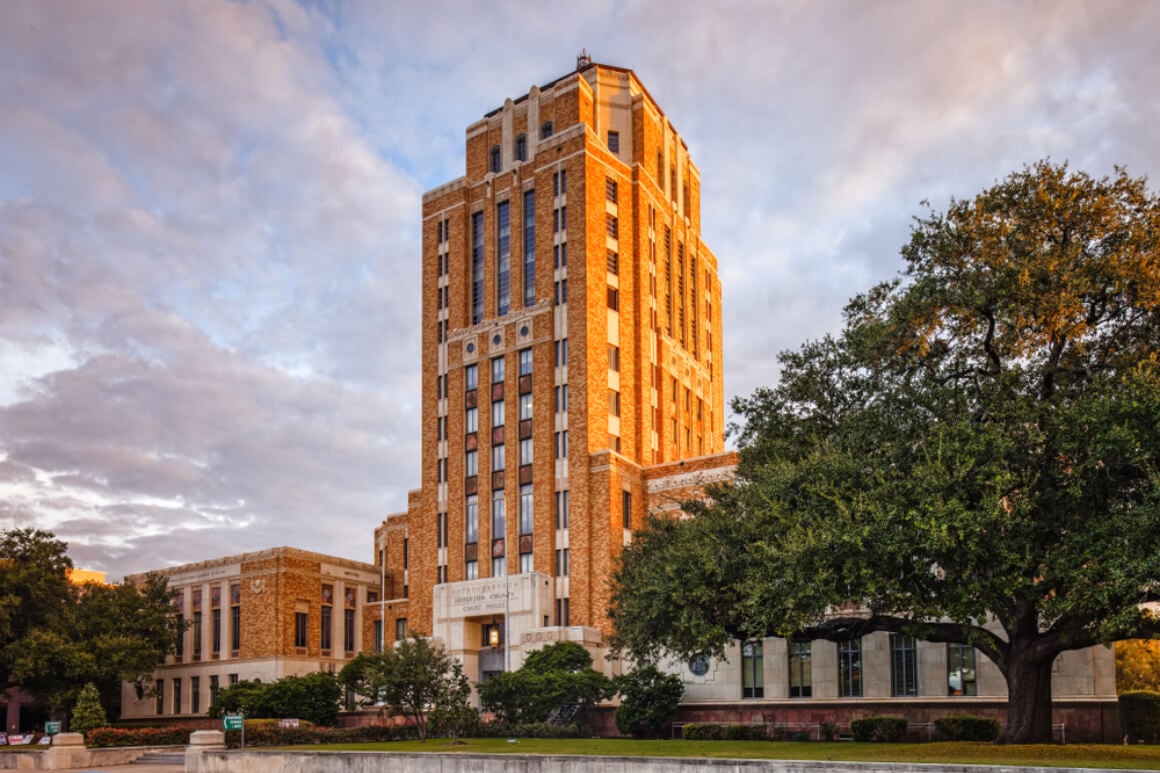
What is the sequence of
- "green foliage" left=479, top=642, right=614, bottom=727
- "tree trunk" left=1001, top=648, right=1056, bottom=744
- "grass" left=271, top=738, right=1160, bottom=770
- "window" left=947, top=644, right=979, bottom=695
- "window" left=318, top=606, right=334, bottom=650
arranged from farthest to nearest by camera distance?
"window" left=318, top=606, right=334, bottom=650 → "green foliage" left=479, top=642, right=614, bottom=727 → "window" left=947, top=644, right=979, bottom=695 → "tree trunk" left=1001, top=648, right=1056, bottom=744 → "grass" left=271, top=738, right=1160, bottom=770

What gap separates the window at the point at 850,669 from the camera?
47.7 m

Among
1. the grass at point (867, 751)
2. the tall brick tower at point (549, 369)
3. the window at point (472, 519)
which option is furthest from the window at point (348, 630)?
the grass at point (867, 751)

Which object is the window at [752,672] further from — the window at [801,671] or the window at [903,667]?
the window at [903,667]

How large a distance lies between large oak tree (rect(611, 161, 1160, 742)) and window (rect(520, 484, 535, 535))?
1063 inches

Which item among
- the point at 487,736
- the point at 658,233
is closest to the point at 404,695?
the point at 487,736

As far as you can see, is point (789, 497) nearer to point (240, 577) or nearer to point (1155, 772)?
point (1155, 772)

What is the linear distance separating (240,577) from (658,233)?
123ft

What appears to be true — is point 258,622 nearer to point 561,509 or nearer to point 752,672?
point 561,509

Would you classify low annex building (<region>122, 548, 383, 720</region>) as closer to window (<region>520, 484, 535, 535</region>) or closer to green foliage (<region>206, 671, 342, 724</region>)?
green foliage (<region>206, 671, 342, 724</region>)

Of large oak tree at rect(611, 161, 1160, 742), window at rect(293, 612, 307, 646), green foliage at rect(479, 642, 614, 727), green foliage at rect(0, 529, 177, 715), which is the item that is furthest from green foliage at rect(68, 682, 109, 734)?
large oak tree at rect(611, 161, 1160, 742)

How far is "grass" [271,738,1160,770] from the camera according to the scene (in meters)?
26.2

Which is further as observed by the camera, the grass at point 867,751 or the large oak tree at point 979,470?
the large oak tree at point 979,470

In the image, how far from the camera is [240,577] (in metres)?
75.8

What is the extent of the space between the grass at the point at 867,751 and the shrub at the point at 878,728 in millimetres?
6187
